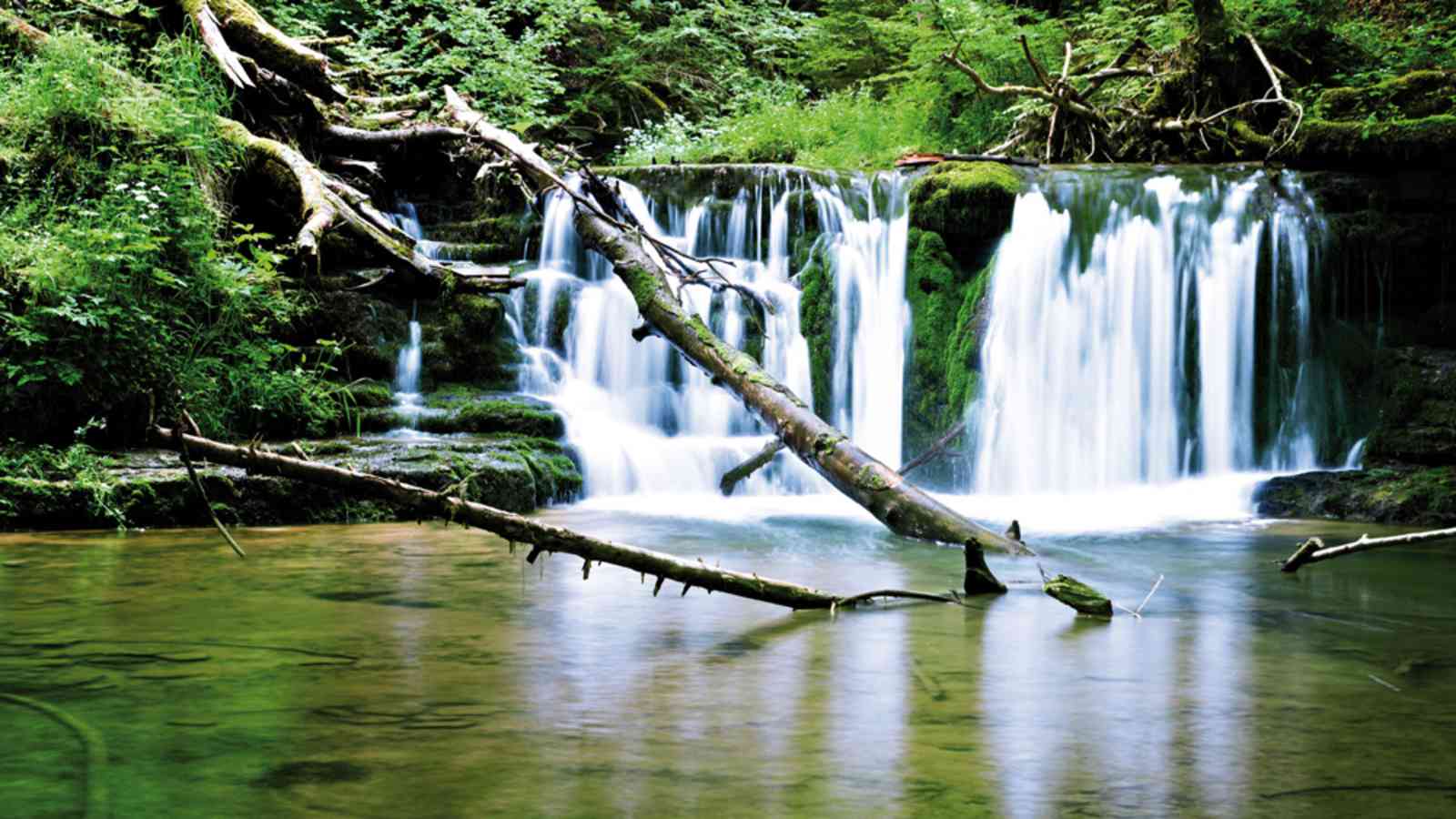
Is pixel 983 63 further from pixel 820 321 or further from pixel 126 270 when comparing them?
pixel 126 270

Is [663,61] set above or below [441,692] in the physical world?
above

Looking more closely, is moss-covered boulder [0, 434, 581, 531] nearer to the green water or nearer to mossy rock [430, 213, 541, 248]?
the green water

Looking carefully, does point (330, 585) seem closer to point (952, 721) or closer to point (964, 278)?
point (952, 721)

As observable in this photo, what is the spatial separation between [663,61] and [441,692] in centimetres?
1854

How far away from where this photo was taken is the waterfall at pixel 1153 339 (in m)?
11.0

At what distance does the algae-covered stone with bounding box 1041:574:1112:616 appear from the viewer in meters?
5.02

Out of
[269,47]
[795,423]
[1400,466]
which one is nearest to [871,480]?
[795,423]

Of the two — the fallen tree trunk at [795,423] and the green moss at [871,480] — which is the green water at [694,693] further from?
the green moss at [871,480]

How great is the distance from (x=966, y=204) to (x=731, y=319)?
8.03 ft

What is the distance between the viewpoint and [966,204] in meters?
11.6

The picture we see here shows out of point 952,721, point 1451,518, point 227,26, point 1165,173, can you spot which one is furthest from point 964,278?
point 952,721

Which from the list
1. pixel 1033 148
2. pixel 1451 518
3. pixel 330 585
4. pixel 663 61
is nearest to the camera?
pixel 330 585

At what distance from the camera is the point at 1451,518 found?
887cm

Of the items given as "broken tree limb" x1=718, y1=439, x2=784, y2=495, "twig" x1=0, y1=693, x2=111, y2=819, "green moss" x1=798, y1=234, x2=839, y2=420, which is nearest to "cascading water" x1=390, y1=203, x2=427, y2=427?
"broken tree limb" x1=718, y1=439, x2=784, y2=495
